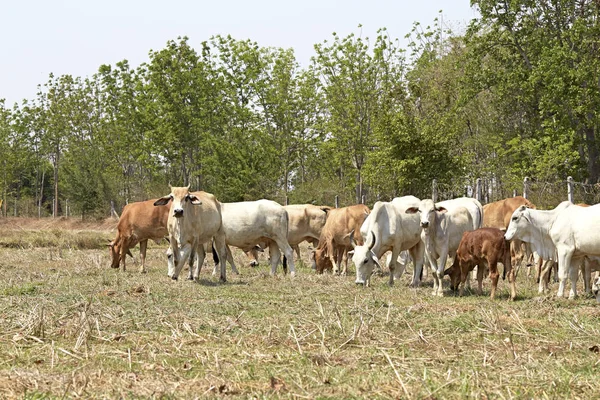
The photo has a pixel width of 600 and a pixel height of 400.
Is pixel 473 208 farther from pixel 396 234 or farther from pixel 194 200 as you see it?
pixel 194 200

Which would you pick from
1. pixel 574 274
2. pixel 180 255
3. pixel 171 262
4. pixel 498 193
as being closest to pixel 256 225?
pixel 171 262

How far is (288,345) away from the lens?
790 centimetres

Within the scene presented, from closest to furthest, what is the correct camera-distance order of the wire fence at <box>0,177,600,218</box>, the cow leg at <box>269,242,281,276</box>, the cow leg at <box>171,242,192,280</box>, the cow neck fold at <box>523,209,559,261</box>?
the cow neck fold at <box>523,209,559,261</box> → the cow leg at <box>171,242,192,280</box> → the cow leg at <box>269,242,281,276</box> → the wire fence at <box>0,177,600,218</box>

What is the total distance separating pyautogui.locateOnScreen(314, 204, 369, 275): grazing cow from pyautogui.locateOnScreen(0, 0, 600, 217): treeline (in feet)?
51.4

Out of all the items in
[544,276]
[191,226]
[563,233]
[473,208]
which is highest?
[473,208]

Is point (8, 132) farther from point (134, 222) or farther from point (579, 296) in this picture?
point (579, 296)

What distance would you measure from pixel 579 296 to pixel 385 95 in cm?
2933

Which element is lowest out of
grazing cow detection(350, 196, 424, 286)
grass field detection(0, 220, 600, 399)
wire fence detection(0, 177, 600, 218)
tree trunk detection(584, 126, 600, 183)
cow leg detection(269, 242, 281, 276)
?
grass field detection(0, 220, 600, 399)

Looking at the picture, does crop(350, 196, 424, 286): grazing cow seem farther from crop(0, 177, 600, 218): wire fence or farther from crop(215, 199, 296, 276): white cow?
crop(0, 177, 600, 218): wire fence

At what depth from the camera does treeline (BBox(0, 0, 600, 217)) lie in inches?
1378

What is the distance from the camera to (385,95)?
41156mm

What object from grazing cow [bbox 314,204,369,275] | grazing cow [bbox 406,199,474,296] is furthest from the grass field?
grazing cow [bbox 314,204,369,275]

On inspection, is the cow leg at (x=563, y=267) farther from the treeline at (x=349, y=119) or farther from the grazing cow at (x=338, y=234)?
the treeline at (x=349, y=119)

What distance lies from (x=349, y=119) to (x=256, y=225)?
25.5m
